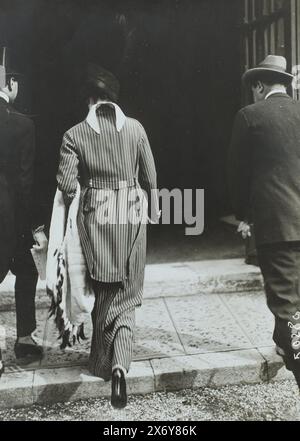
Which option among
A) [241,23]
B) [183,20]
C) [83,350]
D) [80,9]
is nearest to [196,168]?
[183,20]

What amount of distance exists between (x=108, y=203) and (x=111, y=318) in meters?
0.69

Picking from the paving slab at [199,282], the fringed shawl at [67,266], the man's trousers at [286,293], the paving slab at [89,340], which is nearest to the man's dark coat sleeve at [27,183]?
the fringed shawl at [67,266]

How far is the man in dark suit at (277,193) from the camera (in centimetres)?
322

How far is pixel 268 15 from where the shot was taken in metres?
4.77

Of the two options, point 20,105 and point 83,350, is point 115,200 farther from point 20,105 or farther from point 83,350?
point 20,105

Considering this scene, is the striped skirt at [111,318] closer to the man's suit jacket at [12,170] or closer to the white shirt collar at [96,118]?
the man's suit jacket at [12,170]

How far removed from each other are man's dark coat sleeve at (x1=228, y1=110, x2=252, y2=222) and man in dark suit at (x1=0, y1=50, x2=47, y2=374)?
1257 millimetres

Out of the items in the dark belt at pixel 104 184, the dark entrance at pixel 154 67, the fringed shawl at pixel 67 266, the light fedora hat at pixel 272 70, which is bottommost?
the fringed shawl at pixel 67 266

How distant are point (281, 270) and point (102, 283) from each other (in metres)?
1.06

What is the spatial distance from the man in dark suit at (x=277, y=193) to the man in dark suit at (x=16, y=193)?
4.31 feet

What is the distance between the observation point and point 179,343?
4.00m

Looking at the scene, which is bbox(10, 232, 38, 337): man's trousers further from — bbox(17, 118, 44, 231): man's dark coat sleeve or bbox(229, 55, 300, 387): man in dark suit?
bbox(229, 55, 300, 387): man in dark suit

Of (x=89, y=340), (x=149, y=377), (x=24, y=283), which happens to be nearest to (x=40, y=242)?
(x=24, y=283)

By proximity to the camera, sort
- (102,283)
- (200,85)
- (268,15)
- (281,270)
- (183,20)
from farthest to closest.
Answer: (200,85), (183,20), (268,15), (102,283), (281,270)
